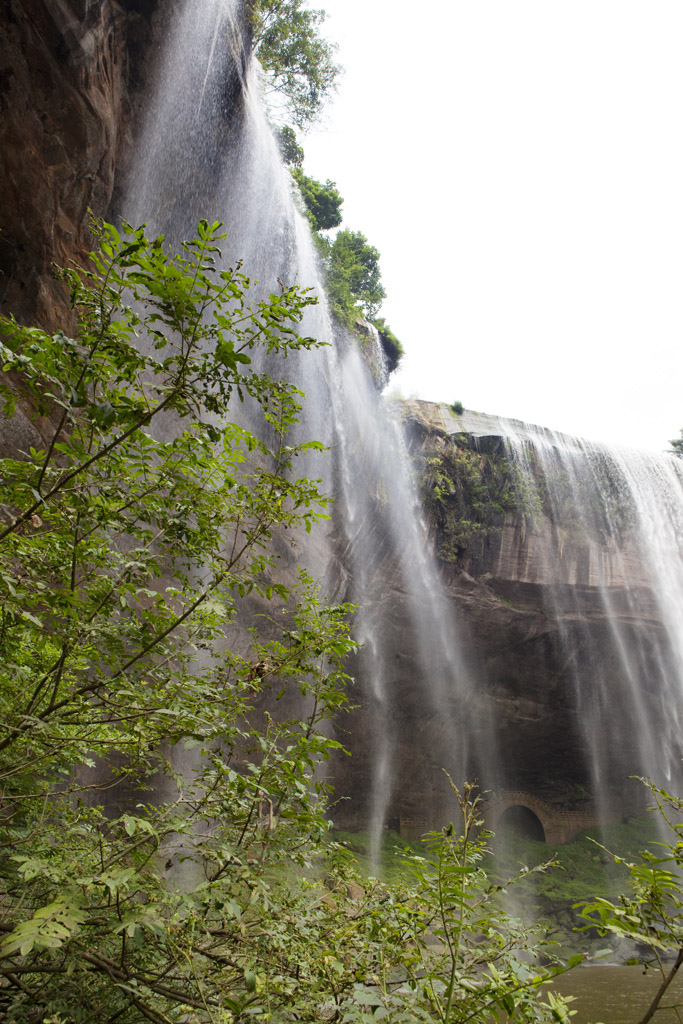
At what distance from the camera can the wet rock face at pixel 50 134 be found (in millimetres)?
6461

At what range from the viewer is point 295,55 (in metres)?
13.9

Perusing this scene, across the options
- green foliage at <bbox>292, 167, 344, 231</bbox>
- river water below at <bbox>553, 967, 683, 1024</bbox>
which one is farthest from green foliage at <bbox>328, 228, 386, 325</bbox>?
river water below at <bbox>553, 967, 683, 1024</bbox>

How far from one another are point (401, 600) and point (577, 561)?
4.92m

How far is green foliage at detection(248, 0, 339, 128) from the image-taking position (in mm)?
13305

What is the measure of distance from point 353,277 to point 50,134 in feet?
41.9

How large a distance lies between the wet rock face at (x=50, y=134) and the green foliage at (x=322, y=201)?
36.3ft

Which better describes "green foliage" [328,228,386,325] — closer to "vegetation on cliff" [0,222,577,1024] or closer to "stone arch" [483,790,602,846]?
"stone arch" [483,790,602,846]

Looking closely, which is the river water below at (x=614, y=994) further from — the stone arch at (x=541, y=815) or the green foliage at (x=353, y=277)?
the green foliage at (x=353, y=277)

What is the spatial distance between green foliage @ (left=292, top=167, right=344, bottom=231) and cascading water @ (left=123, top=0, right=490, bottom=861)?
4218 mm

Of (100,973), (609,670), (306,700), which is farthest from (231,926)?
(609,670)

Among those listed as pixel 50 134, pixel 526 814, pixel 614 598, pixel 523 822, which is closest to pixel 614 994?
pixel 523 822

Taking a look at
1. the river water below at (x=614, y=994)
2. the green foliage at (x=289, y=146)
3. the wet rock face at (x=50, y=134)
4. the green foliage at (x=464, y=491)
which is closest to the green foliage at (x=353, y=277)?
Result: the green foliage at (x=289, y=146)

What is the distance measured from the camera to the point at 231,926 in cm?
212

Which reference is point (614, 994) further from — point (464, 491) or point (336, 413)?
point (336, 413)
